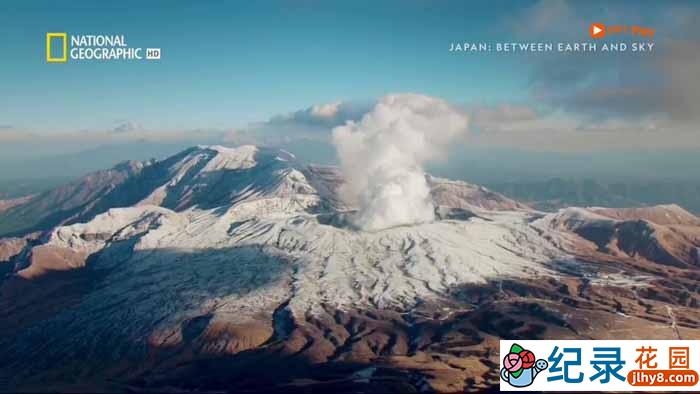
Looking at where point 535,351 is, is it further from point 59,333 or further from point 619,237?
point 619,237

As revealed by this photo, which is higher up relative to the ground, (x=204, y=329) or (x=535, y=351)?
(x=535, y=351)

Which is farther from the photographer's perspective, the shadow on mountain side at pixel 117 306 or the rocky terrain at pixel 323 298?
the shadow on mountain side at pixel 117 306

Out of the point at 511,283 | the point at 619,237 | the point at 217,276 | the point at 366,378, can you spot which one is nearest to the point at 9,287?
the point at 217,276

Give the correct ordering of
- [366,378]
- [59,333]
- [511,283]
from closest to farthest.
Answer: [366,378]
[59,333]
[511,283]

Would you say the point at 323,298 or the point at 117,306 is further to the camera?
the point at 117,306

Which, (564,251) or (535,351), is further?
(564,251)

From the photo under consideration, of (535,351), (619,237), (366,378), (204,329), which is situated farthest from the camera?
(619,237)

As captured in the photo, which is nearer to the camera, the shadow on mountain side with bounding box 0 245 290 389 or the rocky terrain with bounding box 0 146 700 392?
the rocky terrain with bounding box 0 146 700 392

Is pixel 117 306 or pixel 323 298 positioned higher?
pixel 323 298
